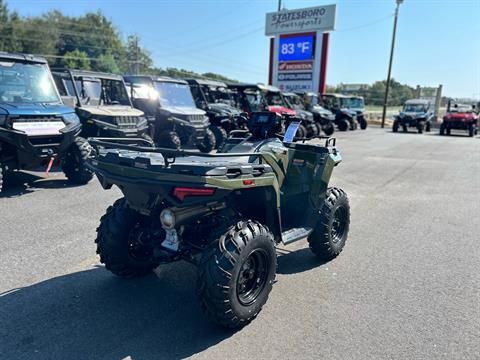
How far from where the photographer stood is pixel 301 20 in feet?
86.7

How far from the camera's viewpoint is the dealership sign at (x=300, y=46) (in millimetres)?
25453

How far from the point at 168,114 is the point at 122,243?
301 inches

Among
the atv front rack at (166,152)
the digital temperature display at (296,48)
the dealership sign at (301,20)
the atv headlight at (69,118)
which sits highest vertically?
the dealership sign at (301,20)

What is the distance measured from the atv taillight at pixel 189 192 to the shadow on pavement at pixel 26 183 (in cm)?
503

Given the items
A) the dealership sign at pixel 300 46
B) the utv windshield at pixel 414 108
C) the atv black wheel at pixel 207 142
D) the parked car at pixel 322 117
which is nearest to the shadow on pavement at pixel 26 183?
the atv black wheel at pixel 207 142

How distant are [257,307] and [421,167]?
9.78m

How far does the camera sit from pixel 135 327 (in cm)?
286

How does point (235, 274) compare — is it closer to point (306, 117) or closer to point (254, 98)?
point (254, 98)

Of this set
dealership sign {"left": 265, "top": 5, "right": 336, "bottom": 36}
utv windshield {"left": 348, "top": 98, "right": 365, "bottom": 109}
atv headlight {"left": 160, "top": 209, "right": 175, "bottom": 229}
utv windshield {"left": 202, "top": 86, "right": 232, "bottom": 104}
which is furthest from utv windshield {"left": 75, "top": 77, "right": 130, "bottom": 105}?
utv windshield {"left": 348, "top": 98, "right": 365, "bottom": 109}

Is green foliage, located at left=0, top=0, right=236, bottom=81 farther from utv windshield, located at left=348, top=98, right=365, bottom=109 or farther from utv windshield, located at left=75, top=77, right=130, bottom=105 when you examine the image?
utv windshield, located at left=75, top=77, right=130, bottom=105

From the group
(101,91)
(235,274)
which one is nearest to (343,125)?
(101,91)

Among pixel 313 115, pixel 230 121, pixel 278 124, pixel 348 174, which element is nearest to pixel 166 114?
pixel 230 121

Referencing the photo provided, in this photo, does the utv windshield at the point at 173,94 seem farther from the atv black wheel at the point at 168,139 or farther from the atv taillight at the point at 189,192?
the atv taillight at the point at 189,192

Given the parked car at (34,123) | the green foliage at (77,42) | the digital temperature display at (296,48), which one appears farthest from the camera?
the green foliage at (77,42)
